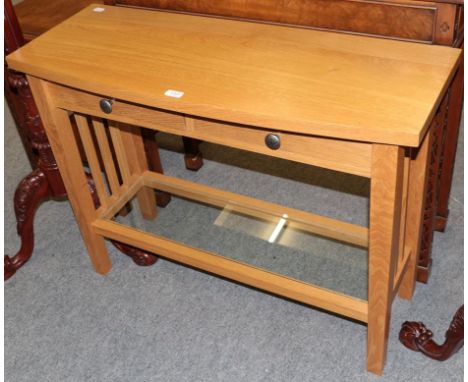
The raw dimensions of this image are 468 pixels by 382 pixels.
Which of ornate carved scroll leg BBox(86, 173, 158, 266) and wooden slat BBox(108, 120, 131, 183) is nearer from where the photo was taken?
wooden slat BBox(108, 120, 131, 183)

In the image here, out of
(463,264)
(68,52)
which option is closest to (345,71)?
(68,52)

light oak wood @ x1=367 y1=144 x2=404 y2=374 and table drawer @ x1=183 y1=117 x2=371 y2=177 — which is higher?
table drawer @ x1=183 y1=117 x2=371 y2=177

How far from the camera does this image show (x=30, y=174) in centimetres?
206

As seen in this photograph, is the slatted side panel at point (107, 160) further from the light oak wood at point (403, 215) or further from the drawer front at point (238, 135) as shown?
the light oak wood at point (403, 215)

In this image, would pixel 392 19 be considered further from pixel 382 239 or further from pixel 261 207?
pixel 261 207

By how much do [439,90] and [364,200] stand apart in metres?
0.96

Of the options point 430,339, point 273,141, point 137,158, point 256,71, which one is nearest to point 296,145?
point 273,141

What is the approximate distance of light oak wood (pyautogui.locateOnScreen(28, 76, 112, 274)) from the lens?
1.69 meters

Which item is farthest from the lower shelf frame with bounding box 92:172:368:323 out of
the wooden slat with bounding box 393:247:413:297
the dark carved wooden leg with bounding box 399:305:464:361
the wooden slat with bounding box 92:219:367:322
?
the dark carved wooden leg with bounding box 399:305:464:361

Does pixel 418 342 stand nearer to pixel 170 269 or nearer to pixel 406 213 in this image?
pixel 406 213

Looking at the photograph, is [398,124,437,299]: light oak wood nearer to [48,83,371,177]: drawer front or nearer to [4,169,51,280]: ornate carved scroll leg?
[48,83,371,177]: drawer front

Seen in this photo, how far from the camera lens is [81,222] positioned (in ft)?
6.43

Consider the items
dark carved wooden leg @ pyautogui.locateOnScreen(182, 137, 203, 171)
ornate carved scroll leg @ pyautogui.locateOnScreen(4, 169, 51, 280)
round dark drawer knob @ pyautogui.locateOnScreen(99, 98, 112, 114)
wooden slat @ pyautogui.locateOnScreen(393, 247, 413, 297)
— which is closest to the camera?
round dark drawer knob @ pyautogui.locateOnScreen(99, 98, 112, 114)

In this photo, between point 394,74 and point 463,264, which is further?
point 463,264
